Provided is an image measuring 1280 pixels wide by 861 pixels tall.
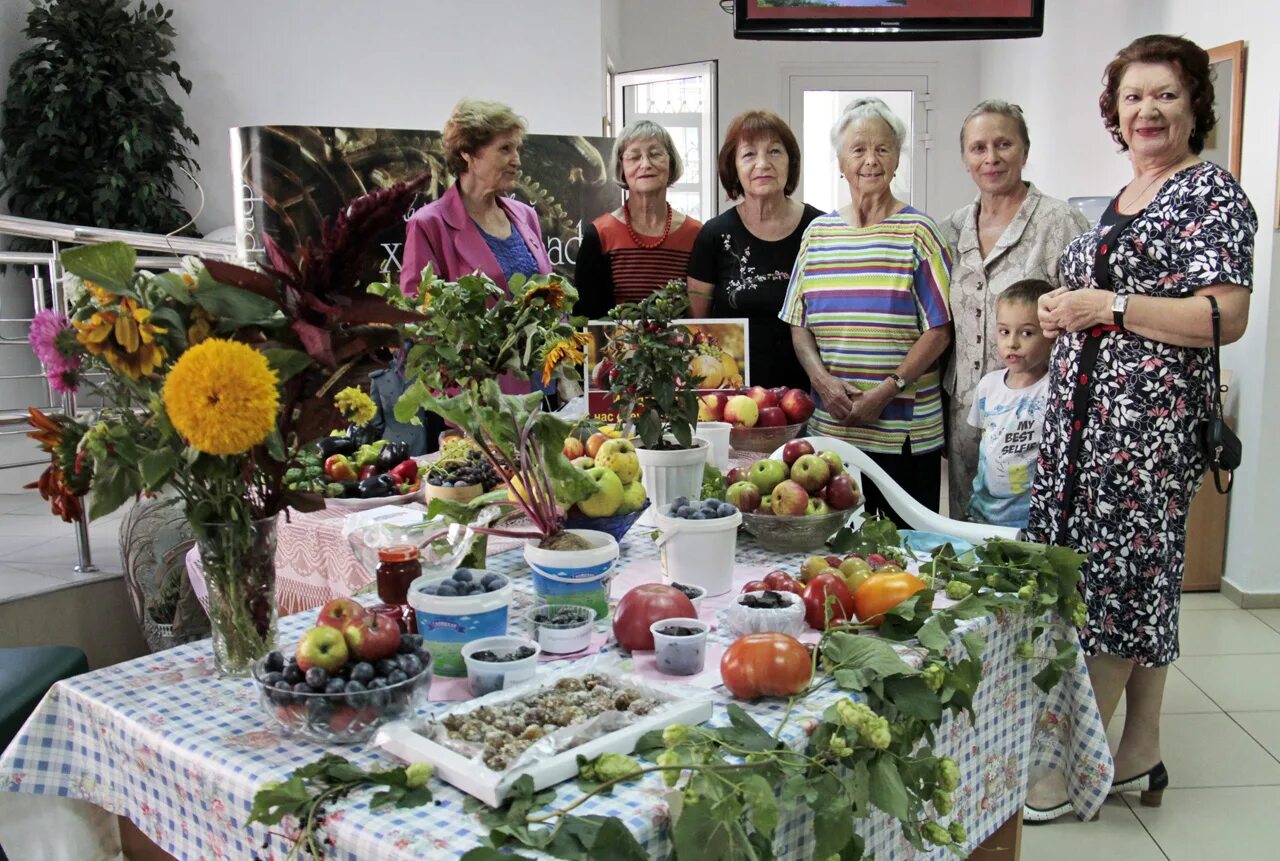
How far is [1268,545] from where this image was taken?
4.32 m

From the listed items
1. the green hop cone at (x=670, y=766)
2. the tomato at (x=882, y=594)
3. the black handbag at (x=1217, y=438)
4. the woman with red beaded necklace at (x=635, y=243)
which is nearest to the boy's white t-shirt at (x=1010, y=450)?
the black handbag at (x=1217, y=438)

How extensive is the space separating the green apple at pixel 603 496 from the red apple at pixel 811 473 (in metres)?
0.33

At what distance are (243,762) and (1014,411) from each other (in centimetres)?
213

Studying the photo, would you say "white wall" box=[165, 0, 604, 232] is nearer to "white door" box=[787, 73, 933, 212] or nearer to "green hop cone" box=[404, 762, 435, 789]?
"white door" box=[787, 73, 933, 212]

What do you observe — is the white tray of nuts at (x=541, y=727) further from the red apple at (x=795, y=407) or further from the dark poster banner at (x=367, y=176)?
the dark poster banner at (x=367, y=176)

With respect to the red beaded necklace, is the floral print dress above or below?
below

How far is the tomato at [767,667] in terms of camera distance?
132 cm

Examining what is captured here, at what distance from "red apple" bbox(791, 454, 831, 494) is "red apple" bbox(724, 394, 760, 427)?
790mm

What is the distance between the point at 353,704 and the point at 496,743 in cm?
17

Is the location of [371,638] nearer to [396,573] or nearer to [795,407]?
[396,573]

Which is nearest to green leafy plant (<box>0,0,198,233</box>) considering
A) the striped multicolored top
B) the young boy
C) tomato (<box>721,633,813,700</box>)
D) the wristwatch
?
the striped multicolored top

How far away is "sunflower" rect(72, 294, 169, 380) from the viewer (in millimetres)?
1188

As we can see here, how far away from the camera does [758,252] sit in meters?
3.35

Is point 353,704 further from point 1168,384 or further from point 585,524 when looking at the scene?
point 1168,384
